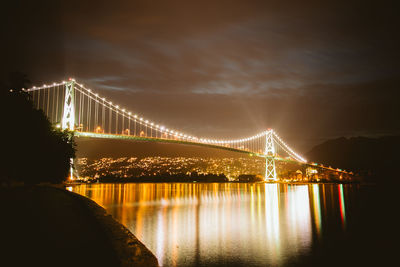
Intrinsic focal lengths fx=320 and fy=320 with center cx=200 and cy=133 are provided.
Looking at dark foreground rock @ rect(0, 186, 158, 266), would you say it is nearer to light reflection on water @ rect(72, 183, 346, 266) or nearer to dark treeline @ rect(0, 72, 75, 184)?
light reflection on water @ rect(72, 183, 346, 266)

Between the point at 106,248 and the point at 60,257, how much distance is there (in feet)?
3.30

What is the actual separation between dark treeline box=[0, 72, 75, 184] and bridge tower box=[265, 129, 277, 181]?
4476 cm

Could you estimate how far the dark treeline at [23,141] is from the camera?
47.6ft

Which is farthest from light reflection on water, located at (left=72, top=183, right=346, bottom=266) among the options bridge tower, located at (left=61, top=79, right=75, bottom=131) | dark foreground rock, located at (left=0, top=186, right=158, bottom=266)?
bridge tower, located at (left=61, top=79, right=75, bottom=131)

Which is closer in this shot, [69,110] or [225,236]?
[225,236]

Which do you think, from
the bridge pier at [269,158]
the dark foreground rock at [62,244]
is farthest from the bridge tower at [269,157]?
the dark foreground rock at [62,244]

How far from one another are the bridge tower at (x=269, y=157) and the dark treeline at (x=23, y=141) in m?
44.8

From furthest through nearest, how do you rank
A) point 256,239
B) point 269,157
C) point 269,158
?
point 269,158, point 269,157, point 256,239

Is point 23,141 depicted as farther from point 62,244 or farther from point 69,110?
point 69,110

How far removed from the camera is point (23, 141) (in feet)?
50.6

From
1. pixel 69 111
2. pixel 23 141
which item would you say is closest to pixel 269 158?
pixel 69 111

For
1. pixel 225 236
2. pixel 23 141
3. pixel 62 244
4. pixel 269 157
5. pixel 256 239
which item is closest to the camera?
pixel 62 244

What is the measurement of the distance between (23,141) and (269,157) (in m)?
48.9

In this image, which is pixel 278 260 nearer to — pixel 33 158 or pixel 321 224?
pixel 321 224
